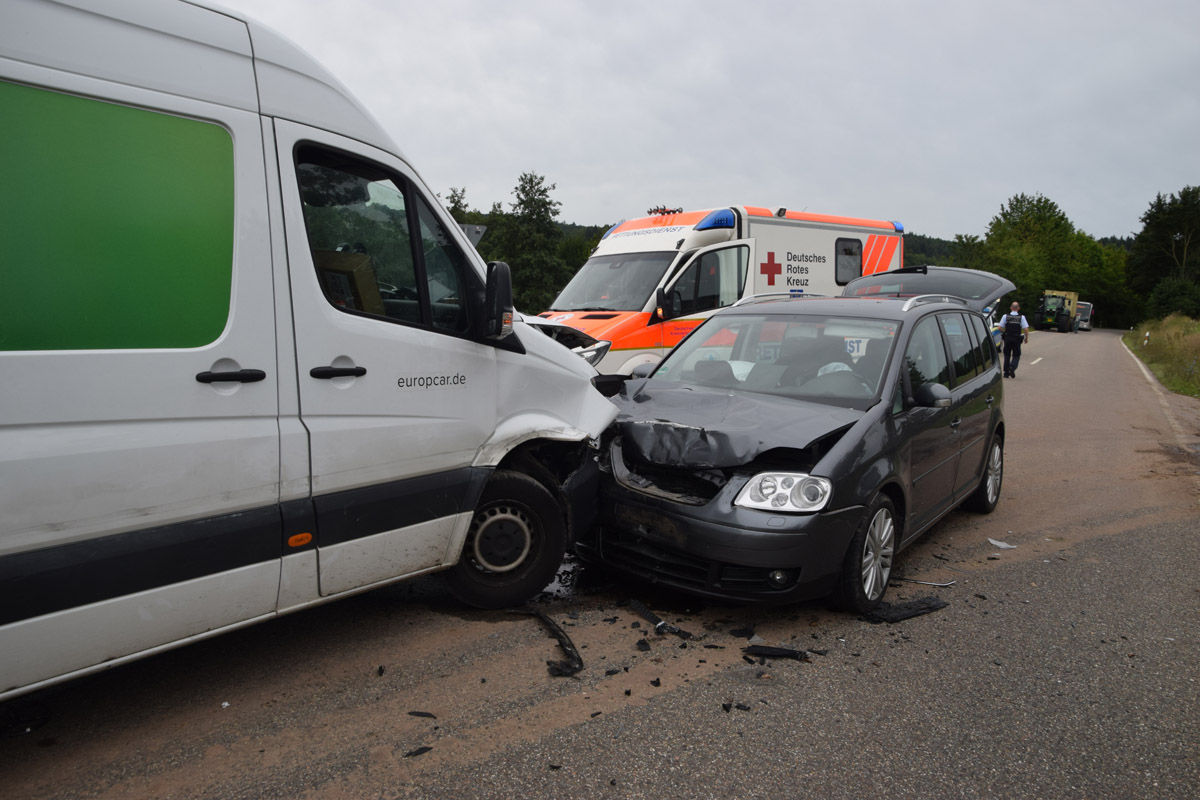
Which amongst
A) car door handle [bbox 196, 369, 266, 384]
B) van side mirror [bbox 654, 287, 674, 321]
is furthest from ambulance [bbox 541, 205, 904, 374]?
car door handle [bbox 196, 369, 266, 384]

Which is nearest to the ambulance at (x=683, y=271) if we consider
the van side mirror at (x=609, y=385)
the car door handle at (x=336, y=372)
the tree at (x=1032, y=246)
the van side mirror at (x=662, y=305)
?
the van side mirror at (x=662, y=305)

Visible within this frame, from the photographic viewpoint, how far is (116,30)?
2676 millimetres

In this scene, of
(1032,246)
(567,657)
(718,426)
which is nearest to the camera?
(567,657)

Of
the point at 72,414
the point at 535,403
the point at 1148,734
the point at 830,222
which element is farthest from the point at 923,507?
the point at 830,222

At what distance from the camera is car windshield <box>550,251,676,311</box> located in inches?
416

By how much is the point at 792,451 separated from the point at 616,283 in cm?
712

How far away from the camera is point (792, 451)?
4.14 metres

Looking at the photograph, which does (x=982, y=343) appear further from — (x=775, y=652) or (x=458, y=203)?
(x=458, y=203)

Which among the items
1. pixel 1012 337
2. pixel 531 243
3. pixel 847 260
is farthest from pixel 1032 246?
pixel 847 260

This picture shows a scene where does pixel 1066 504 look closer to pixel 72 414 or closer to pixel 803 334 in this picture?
pixel 803 334

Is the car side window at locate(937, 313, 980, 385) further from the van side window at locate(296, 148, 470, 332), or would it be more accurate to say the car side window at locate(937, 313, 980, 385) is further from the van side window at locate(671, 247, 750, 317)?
the van side window at locate(671, 247, 750, 317)

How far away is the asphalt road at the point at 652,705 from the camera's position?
2.77m

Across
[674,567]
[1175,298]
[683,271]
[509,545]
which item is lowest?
[674,567]

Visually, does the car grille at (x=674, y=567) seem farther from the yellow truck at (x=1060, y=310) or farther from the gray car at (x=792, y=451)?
the yellow truck at (x=1060, y=310)
